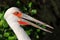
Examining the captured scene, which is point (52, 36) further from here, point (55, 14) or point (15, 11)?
point (15, 11)

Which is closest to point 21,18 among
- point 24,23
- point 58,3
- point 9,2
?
point 24,23

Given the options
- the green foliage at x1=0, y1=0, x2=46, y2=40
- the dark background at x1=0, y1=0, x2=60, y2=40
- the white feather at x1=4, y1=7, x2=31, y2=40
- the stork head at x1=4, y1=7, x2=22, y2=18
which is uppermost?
the dark background at x1=0, y1=0, x2=60, y2=40

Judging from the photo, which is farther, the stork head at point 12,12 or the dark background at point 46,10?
the dark background at point 46,10

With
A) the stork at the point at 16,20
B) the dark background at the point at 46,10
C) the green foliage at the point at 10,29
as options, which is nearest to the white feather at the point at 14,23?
the stork at the point at 16,20

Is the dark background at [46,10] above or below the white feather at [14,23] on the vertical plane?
above

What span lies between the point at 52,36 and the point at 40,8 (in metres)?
0.57

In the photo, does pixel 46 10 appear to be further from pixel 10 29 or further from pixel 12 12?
pixel 12 12

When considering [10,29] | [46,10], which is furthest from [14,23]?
[46,10]

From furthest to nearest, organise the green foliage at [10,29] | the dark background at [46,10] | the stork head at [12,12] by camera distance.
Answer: the dark background at [46,10] < the green foliage at [10,29] < the stork head at [12,12]

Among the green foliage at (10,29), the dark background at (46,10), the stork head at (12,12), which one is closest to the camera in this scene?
the stork head at (12,12)

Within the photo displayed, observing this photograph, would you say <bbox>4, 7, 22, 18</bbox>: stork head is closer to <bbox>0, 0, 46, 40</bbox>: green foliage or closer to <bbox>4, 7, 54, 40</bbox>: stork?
<bbox>4, 7, 54, 40</bbox>: stork

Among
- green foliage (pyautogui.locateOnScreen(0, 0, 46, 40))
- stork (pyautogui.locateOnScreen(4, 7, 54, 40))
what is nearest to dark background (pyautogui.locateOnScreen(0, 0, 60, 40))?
green foliage (pyautogui.locateOnScreen(0, 0, 46, 40))

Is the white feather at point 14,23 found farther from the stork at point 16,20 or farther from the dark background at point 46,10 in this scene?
the dark background at point 46,10

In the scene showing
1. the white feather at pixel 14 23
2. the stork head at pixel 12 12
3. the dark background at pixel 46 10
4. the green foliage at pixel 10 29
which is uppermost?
the dark background at pixel 46 10
